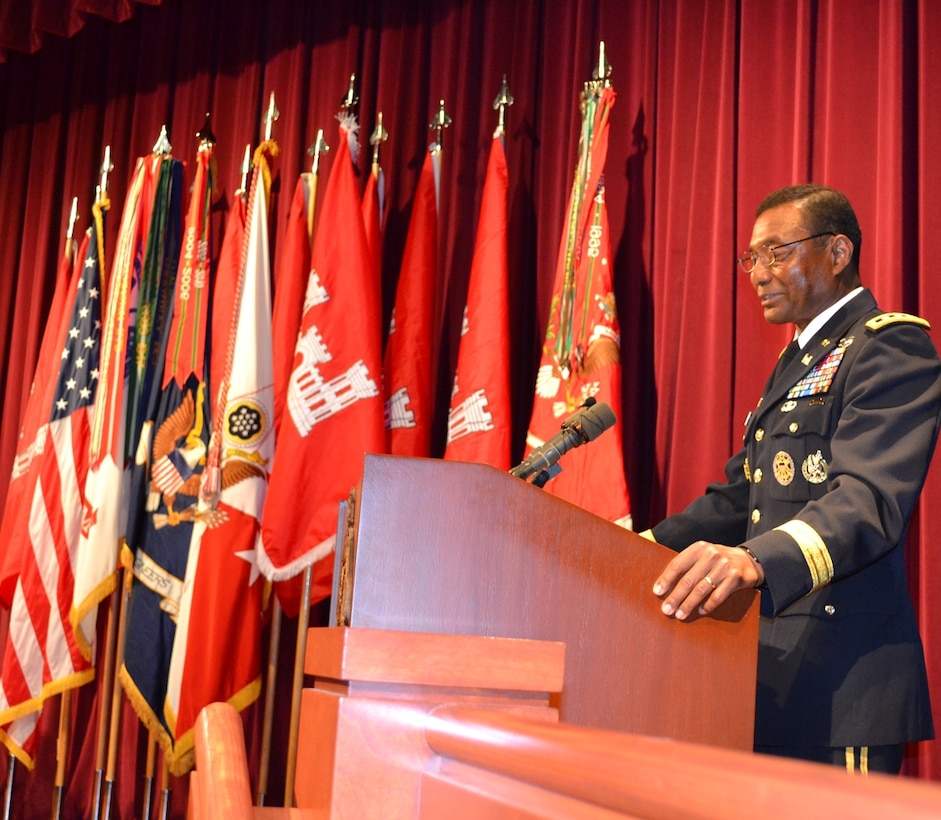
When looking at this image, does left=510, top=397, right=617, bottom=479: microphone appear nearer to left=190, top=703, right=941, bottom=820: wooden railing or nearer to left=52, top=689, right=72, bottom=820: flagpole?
left=190, top=703, right=941, bottom=820: wooden railing

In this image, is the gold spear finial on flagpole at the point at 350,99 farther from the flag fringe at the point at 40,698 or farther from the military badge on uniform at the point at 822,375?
the military badge on uniform at the point at 822,375

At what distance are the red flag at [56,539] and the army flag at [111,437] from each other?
10 centimetres

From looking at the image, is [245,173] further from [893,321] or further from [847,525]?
[847,525]

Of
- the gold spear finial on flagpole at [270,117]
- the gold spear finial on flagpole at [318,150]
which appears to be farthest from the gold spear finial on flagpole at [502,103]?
the gold spear finial on flagpole at [270,117]

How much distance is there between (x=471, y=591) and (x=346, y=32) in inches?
144

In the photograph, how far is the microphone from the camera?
1409 millimetres

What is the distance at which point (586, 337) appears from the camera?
3154mm

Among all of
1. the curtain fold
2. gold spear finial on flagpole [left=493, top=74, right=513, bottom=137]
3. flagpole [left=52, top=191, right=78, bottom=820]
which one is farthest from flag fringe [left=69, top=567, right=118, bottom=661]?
the curtain fold

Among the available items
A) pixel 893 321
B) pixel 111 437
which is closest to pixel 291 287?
pixel 111 437

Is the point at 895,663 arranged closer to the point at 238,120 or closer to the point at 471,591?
the point at 471,591

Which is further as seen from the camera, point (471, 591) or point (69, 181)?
point (69, 181)

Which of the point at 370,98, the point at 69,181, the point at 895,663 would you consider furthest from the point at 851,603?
the point at 69,181

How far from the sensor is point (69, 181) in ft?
17.0

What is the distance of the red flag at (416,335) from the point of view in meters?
3.55
